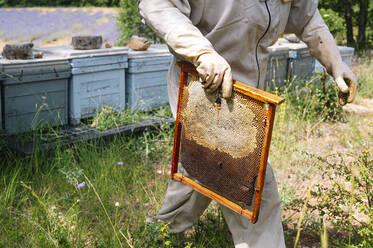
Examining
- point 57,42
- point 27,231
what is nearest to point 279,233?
point 27,231

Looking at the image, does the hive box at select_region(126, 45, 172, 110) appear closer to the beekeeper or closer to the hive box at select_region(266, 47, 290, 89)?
the hive box at select_region(266, 47, 290, 89)

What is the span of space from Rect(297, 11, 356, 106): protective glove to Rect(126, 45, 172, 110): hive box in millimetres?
2760

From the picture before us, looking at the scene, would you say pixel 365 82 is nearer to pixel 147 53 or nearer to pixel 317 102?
pixel 317 102

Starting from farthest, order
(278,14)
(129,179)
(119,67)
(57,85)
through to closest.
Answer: (119,67), (57,85), (129,179), (278,14)

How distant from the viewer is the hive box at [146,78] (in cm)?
505

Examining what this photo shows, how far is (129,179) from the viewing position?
375cm

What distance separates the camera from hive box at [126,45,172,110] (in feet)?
16.6

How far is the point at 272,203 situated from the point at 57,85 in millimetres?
2992

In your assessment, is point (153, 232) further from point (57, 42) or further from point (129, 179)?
point (57, 42)

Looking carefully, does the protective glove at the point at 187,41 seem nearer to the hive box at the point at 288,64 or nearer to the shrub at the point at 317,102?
the shrub at the point at 317,102

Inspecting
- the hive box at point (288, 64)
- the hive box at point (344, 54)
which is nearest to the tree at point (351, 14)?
the hive box at point (344, 54)

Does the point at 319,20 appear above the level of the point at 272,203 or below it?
above

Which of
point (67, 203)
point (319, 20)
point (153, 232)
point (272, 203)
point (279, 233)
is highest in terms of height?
point (319, 20)

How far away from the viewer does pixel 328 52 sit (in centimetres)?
247
